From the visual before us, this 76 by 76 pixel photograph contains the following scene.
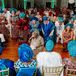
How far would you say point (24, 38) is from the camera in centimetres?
924

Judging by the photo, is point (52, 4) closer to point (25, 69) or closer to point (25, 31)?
point (25, 31)

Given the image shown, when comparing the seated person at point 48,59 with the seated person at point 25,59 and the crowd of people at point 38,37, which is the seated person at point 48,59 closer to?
the crowd of people at point 38,37

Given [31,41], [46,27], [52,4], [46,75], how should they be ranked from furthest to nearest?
[52,4] → [46,27] → [31,41] → [46,75]

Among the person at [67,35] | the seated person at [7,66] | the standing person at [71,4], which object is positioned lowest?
the person at [67,35]

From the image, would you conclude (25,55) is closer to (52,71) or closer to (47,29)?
(52,71)

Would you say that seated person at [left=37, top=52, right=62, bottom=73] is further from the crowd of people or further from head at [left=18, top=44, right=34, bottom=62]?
head at [left=18, top=44, right=34, bottom=62]

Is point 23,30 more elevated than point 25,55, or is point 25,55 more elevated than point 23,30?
point 25,55

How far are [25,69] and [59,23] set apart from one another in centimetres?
580

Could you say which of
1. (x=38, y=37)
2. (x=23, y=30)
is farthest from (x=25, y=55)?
(x=23, y=30)

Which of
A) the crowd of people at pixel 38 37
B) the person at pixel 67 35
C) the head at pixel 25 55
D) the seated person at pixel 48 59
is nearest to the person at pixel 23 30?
the crowd of people at pixel 38 37

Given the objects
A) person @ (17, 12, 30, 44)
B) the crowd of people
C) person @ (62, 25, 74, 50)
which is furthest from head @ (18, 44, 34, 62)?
person @ (17, 12, 30, 44)

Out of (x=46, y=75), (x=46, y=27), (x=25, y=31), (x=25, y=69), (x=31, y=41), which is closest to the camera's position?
(x=25, y=69)

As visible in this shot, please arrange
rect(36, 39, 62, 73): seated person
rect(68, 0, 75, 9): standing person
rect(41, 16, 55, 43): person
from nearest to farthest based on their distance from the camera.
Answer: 1. rect(36, 39, 62, 73): seated person
2. rect(41, 16, 55, 43): person
3. rect(68, 0, 75, 9): standing person

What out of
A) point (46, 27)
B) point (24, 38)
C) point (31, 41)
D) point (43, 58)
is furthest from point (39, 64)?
point (24, 38)
